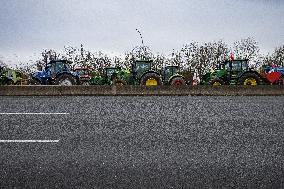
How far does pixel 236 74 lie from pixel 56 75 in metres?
11.1

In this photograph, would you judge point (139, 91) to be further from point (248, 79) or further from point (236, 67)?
point (236, 67)

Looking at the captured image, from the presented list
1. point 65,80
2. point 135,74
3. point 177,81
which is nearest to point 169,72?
point 177,81

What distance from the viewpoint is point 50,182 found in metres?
3.33

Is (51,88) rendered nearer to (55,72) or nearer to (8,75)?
(55,72)

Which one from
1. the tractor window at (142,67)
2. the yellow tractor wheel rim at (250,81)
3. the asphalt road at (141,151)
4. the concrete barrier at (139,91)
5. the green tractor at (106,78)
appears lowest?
the asphalt road at (141,151)

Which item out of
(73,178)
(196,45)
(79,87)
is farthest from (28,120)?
(196,45)

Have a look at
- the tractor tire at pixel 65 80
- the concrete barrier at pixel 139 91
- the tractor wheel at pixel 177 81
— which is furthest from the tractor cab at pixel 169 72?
the concrete barrier at pixel 139 91

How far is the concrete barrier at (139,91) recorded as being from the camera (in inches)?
571

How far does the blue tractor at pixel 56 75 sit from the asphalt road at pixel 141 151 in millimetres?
12059

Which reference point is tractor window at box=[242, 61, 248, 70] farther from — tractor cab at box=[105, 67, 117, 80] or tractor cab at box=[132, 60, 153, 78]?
tractor cab at box=[105, 67, 117, 80]

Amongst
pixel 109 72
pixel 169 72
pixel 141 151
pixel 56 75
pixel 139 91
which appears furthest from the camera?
pixel 109 72

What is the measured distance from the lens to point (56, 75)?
19672mm

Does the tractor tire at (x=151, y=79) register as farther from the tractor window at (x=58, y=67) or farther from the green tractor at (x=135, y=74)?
the tractor window at (x=58, y=67)

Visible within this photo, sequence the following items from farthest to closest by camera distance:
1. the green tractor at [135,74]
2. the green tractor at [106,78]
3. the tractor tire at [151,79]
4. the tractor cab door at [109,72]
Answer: the tractor cab door at [109,72] < the green tractor at [106,78] < the green tractor at [135,74] < the tractor tire at [151,79]
